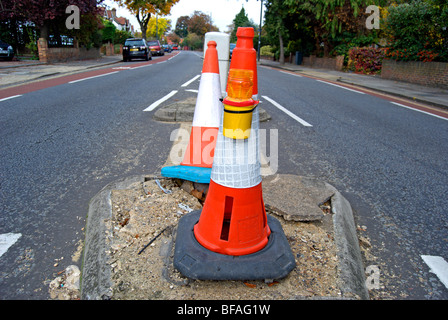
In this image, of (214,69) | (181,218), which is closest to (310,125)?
(214,69)

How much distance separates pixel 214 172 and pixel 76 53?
2652cm

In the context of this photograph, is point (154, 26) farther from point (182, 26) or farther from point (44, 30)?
point (44, 30)

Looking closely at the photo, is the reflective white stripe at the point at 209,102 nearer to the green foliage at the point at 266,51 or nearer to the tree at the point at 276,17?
the tree at the point at 276,17

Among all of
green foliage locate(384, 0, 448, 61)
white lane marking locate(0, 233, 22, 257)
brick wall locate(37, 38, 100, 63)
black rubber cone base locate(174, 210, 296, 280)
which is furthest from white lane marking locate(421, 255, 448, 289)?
brick wall locate(37, 38, 100, 63)

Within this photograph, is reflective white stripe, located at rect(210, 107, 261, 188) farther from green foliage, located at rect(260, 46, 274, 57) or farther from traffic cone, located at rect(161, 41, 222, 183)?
green foliage, located at rect(260, 46, 274, 57)

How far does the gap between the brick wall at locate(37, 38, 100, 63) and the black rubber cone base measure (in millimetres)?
21762

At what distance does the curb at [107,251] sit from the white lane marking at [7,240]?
0.48 meters

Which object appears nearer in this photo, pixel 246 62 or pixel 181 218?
pixel 246 62

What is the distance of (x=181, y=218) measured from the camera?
2.32 m

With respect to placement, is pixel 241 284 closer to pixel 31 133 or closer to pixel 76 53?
pixel 31 133

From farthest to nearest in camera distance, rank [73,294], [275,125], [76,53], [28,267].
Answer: [76,53] → [275,125] → [28,267] → [73,294]

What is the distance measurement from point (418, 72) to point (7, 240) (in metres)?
17.2

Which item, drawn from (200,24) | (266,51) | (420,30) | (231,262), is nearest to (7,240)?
(231,262)

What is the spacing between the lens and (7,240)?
226 cm
